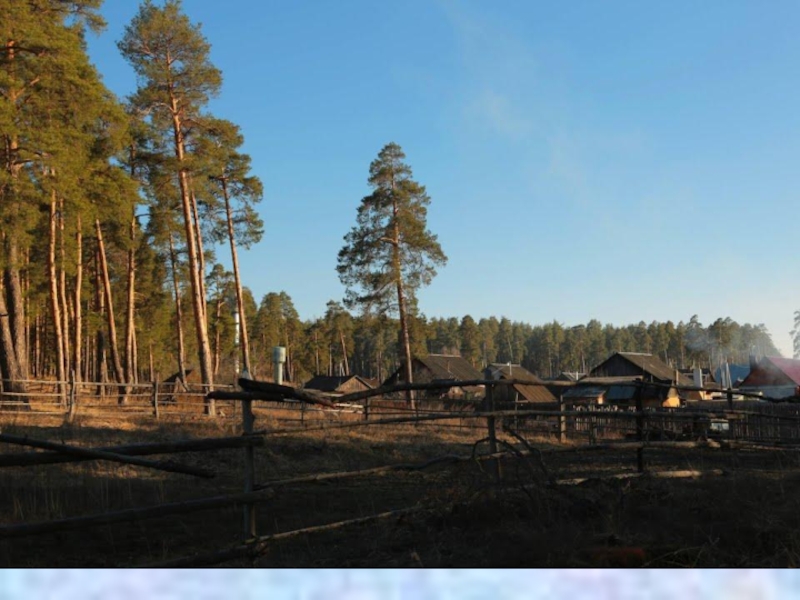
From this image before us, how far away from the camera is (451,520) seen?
603 cm

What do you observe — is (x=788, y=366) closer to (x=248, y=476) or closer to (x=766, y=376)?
(x=766, y=376)

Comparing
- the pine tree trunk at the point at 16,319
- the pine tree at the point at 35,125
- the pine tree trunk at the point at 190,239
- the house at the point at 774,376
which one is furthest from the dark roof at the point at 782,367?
the pine tree trunk at the point at 16,319

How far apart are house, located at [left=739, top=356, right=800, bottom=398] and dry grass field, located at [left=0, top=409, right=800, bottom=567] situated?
3664 cm

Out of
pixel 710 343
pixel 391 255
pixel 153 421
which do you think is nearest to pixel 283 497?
pixel 153 421

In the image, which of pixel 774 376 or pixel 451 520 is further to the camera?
pixel 774 376

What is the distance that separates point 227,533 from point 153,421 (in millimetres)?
15038

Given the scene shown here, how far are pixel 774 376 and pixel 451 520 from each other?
150 ft

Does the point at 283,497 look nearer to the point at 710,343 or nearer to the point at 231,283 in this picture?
the point at 231,283

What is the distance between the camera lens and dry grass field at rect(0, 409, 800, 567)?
4.98 metres

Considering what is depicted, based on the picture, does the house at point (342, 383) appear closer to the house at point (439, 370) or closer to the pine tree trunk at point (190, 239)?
the house at point (439, 370)

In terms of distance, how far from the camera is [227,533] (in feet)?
24.3

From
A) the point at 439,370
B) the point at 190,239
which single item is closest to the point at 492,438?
the point at 190,239

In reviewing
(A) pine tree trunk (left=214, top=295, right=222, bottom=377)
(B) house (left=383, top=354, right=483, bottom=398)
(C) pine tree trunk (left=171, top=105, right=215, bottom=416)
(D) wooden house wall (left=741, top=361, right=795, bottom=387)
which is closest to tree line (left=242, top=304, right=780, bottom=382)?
(B) house (left=383, top=354, right=483, bottom=398)

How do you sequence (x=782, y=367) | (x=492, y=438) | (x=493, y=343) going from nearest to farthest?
(x=492, y=438) → (x=782, y=367) → (x=493, y=343)
